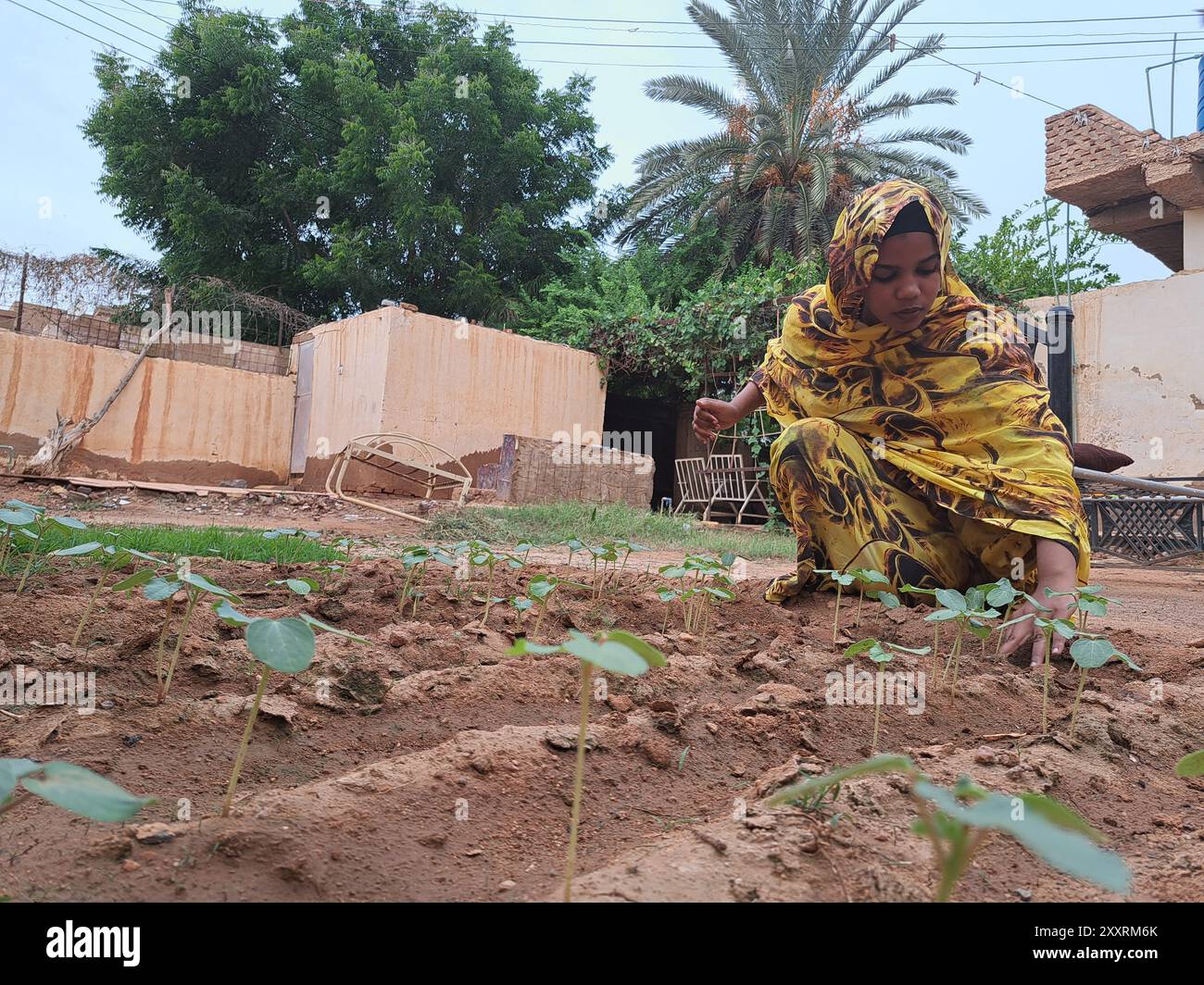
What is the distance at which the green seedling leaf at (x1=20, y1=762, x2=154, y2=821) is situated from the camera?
0.55 meters

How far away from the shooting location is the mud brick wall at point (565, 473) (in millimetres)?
8086

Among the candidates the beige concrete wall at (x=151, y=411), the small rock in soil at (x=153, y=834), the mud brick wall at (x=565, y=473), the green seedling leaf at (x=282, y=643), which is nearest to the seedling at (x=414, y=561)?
the green seedling leaf at (x=282, y=643)

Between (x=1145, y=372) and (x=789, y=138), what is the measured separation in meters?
8.23

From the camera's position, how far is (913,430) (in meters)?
2.73

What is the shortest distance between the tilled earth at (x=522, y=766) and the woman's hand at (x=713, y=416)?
3.46ft

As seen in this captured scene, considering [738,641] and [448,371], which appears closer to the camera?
[738,641]

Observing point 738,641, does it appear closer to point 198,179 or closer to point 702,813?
point 702,813

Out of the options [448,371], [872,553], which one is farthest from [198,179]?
[872,553]

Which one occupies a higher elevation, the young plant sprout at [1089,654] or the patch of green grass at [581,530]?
the patch of green grass at [581,530]

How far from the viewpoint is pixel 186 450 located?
32.7ft

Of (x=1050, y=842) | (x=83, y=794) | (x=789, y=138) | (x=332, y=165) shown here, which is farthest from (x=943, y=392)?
(x=332, y=165)

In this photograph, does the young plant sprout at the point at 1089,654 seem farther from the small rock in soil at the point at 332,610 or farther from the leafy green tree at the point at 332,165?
the leafy green tree at the point at 332,165

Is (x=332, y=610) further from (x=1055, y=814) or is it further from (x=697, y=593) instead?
(x=1055, y=814)

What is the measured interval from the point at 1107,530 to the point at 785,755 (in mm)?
6004
